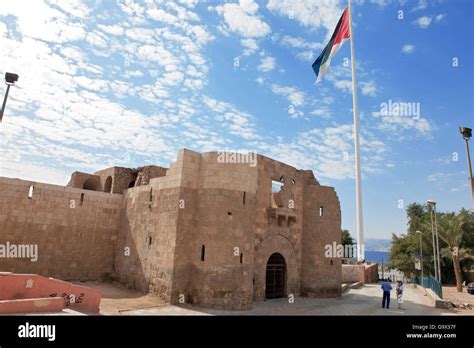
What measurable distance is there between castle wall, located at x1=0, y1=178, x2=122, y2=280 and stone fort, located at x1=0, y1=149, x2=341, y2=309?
2.1 inches

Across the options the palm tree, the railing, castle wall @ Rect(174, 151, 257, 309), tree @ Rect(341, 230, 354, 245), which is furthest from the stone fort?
tree @ Rect(341, 230, 354, 245)

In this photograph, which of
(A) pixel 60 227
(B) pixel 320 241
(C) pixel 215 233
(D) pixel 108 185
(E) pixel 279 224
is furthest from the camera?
(D) pixel 108 185

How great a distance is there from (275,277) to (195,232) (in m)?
6.38

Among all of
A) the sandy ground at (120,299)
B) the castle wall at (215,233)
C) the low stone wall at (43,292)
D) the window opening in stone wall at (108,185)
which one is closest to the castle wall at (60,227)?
the sandy ground at (120,299)

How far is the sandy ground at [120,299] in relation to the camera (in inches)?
563

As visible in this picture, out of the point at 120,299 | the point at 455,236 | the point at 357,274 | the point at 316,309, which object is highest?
the point at 455,236

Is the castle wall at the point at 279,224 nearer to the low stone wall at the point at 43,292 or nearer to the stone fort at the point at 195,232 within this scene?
the stone fort at the point at 195,232

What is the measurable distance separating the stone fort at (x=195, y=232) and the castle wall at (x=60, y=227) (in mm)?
52

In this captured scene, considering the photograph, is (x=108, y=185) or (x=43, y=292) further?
(x=108, y=185)

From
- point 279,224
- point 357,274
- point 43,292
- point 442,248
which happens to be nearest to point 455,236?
point 442,248

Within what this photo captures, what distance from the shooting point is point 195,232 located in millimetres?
16766

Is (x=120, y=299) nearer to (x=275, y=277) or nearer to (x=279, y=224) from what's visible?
(x=275, y=277)

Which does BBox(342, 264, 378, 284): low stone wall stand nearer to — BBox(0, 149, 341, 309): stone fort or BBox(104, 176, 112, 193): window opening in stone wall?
BBox(0, 149, 341, 309): stone fort
